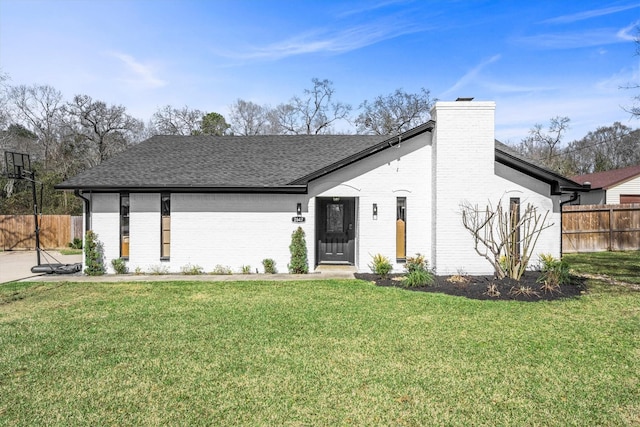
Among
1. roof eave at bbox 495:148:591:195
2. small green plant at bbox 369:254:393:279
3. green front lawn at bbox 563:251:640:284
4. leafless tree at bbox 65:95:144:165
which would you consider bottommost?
green front lawn at bbox 563:251:640:284

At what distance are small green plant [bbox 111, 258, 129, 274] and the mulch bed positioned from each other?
7679 mm

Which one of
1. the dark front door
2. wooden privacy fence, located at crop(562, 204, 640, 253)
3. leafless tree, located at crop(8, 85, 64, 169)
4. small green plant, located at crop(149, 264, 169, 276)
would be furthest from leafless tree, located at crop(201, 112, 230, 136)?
wooden privacy fence, located at crop(562, 204, 640, 253)

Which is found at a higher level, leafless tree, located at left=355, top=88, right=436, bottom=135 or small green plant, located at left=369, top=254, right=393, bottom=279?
leafless tree, located at left=355, top=88, right=436, bottom=135

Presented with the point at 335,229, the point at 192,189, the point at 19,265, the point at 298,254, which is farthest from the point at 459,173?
the point at 19,265

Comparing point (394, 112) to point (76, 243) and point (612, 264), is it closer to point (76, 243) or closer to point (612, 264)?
point (612, 264)

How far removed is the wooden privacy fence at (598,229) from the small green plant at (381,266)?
1198 cm

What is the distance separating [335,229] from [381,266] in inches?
146

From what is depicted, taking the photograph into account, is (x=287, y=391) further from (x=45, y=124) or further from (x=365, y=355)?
(x=45, y=124)

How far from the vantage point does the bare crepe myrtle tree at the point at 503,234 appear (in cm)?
Answer: 983

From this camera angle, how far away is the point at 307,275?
11.6m

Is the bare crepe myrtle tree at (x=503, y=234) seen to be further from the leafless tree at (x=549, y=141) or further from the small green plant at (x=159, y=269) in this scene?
the leafless tree at (x=549, y=141)

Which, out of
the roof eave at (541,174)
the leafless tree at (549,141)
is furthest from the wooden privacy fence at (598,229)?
the leafless tree at (549,141)

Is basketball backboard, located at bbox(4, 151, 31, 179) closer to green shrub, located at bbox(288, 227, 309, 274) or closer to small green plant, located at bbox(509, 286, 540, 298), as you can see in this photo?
green shrub, located at bbox(288, 227, 309, 274)

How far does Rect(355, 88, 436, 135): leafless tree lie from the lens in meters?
36.9
